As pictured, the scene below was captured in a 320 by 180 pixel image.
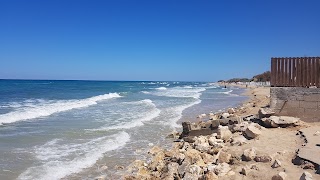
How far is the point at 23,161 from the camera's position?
31.7 ft

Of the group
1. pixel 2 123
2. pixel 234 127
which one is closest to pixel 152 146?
pixel 234 127

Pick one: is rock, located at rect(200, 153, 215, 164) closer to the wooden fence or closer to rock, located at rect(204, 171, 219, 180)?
rock, located at rect(204, 171, 219, 180)

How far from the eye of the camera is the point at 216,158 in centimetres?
828

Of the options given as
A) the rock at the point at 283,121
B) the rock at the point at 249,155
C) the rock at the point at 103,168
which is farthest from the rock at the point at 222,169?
the rock at the point at 283,121

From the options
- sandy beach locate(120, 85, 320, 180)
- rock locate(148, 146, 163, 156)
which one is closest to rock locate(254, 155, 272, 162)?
sandy beach locate(120, 85, 320, 180)

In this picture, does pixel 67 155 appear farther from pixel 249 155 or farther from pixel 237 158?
pixel 249 155

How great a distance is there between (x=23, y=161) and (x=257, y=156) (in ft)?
22.0

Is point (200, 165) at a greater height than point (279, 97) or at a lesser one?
lesser

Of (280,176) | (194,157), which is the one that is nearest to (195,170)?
(194,157)

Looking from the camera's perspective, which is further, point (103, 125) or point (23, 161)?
point (103, 125)

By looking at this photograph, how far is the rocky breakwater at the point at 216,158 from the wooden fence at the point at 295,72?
4.40ft

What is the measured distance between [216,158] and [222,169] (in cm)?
105

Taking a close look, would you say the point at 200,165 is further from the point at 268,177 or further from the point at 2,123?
the point at 2,123

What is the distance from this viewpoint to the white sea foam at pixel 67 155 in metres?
8.59
